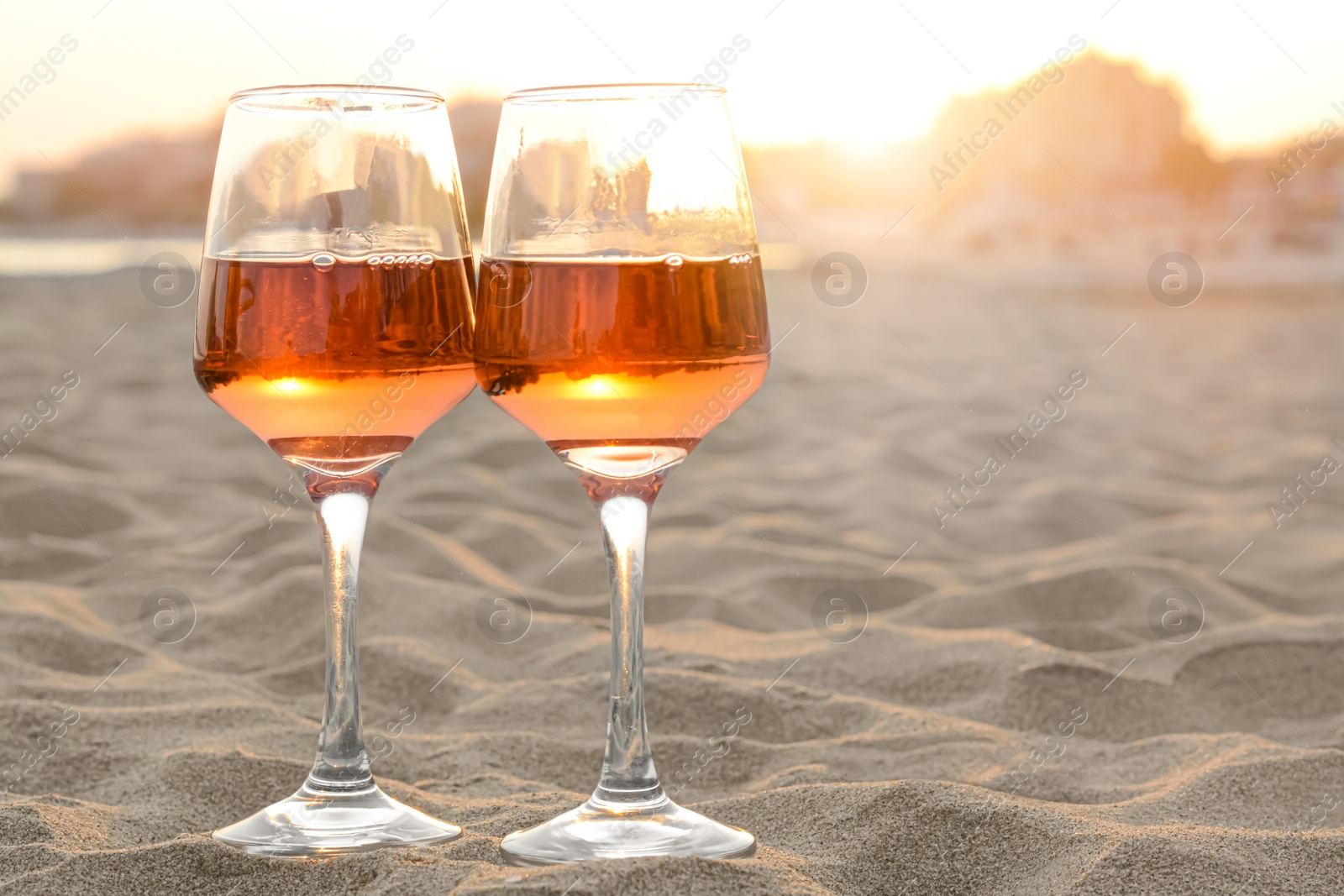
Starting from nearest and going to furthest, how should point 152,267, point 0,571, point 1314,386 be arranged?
point 0,571 < point 1314,386 < point 152,267

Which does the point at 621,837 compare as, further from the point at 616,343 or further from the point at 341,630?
the point at 616,343

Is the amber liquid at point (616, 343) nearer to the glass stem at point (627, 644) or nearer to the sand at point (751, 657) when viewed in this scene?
the glass stem at point (627, 644)

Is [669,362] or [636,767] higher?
[669,362]

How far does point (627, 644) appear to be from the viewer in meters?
1.43

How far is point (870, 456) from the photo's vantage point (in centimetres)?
508

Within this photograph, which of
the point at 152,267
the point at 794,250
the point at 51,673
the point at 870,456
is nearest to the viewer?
the point at 51,673

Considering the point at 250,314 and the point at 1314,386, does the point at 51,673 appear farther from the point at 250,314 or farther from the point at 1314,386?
the point at 1314,386

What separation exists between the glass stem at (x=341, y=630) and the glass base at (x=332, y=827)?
1.1 inches

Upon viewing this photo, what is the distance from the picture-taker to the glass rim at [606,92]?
1.34 metres

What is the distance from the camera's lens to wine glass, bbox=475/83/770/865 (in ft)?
4.39

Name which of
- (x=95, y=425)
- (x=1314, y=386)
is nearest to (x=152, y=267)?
(x=95, y=425)

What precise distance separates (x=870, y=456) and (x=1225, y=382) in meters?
3.72

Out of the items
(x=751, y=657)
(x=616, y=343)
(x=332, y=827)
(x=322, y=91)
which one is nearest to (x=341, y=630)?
(x=332, y=827)

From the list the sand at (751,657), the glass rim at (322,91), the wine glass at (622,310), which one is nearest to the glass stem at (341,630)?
the sand at (751,657)
